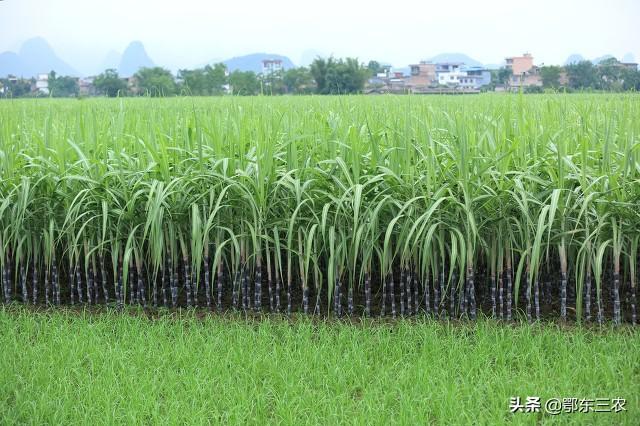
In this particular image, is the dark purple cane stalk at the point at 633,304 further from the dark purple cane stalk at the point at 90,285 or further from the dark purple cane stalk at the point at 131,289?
the dark purple cane stalk at the point at 90,285

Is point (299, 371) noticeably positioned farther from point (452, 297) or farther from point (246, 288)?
point (452, 297)

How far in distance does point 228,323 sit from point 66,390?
3.26 feet

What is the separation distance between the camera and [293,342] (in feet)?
11.5

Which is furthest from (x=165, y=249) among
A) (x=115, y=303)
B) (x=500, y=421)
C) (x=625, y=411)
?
(x=625, y=411)

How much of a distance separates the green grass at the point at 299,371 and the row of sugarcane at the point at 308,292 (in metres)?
0.15

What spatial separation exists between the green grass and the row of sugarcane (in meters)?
0.15

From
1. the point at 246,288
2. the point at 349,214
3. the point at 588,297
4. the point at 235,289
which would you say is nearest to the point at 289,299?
the point at 246,288

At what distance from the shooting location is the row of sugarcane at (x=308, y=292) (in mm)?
3758

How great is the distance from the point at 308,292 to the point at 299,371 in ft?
2.90

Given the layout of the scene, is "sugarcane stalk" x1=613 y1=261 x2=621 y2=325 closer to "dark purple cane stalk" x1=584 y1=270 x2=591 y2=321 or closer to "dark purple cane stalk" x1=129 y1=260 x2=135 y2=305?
"dark purple cane stalk" x1=584 y1=270 x2=591 y2=321

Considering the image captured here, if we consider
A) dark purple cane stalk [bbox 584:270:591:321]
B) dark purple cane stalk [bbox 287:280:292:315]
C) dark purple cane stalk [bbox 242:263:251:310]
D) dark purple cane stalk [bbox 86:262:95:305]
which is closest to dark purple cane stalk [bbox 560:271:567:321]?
dark purple cane stalk [bbox 584:270:591:321]

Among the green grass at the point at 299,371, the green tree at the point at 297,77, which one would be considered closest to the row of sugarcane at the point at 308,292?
the green grass at the point at 299,371

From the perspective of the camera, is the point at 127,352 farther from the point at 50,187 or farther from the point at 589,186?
the point at 589,186

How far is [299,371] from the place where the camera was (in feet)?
10.5
